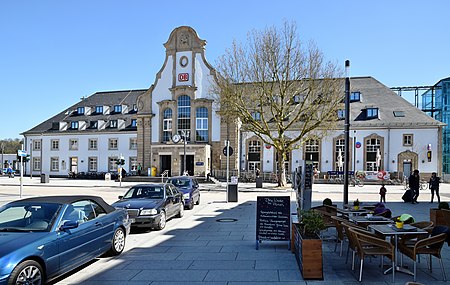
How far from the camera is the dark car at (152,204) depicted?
446 inches

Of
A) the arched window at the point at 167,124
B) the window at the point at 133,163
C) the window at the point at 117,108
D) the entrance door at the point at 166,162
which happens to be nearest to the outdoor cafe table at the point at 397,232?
the entrance door at the point at 166,162

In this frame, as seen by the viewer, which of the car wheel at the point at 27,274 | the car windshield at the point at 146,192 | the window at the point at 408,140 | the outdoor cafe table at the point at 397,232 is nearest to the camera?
the car wheel at the point at 27,274

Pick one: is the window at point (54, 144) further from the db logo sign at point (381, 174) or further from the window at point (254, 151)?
the db logo sign at point (381, 174)

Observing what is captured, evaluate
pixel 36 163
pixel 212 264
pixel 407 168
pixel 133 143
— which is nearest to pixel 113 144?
pixel 133 143

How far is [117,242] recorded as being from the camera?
8.57 meters

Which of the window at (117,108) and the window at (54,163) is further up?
the window at (117,108)

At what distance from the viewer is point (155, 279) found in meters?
6.78

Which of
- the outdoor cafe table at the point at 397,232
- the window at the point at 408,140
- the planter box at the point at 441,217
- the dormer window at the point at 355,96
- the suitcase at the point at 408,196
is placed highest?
the dormer window at the point at 355,96

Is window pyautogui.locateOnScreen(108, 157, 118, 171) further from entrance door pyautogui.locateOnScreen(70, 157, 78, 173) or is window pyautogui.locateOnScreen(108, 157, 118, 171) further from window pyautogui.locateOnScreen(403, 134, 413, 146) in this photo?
window pyautogui.locateOnScreen(403, 134, 413, 146)

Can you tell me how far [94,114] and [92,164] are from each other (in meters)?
8.79

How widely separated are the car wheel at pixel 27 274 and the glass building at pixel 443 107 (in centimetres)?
6334

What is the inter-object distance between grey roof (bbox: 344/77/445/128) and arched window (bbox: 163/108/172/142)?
22854mm

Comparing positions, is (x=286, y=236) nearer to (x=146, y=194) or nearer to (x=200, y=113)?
(x=146, y=194)

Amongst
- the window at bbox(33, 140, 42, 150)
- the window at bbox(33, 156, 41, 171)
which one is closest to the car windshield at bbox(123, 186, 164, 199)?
the window at bbox(33, 156, 41, 171)
